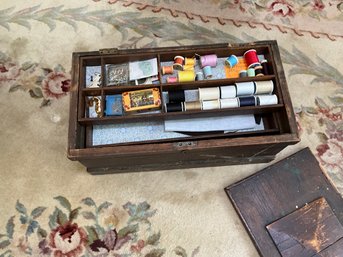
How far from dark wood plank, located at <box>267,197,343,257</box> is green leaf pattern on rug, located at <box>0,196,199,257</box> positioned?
0.27 m

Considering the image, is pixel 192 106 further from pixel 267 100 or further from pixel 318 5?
pixel 318 5

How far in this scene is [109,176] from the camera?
118 centimetres

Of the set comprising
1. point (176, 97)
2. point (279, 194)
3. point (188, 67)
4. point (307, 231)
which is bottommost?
point (307, 231)

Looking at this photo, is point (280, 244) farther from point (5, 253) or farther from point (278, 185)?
point (5, 253)

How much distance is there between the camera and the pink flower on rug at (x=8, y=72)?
131 cm

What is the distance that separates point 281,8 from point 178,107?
0.79 metres

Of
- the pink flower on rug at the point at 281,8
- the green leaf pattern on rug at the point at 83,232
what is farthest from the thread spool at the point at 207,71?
the pink flower on rug at the point at 281,8

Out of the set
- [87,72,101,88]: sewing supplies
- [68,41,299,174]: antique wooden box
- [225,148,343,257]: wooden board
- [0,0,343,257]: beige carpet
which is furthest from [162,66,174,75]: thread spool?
[225,148,343,257]: wooden board

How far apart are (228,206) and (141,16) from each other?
0.86m

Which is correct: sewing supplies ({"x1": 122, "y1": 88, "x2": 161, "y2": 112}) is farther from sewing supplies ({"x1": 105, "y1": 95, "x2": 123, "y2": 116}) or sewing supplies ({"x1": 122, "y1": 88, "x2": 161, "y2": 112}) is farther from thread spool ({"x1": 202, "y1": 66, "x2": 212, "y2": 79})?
thread spool ({"x1": 202, "y1": 66, "x2": 212, "y2": 79})

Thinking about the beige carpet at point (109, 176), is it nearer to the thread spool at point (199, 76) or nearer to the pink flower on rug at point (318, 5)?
the pink flower on rug at point (318, 5)

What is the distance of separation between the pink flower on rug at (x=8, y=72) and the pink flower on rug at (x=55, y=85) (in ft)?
0.39

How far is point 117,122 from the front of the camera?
41.8 inches

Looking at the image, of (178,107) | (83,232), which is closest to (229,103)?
(178,107)
